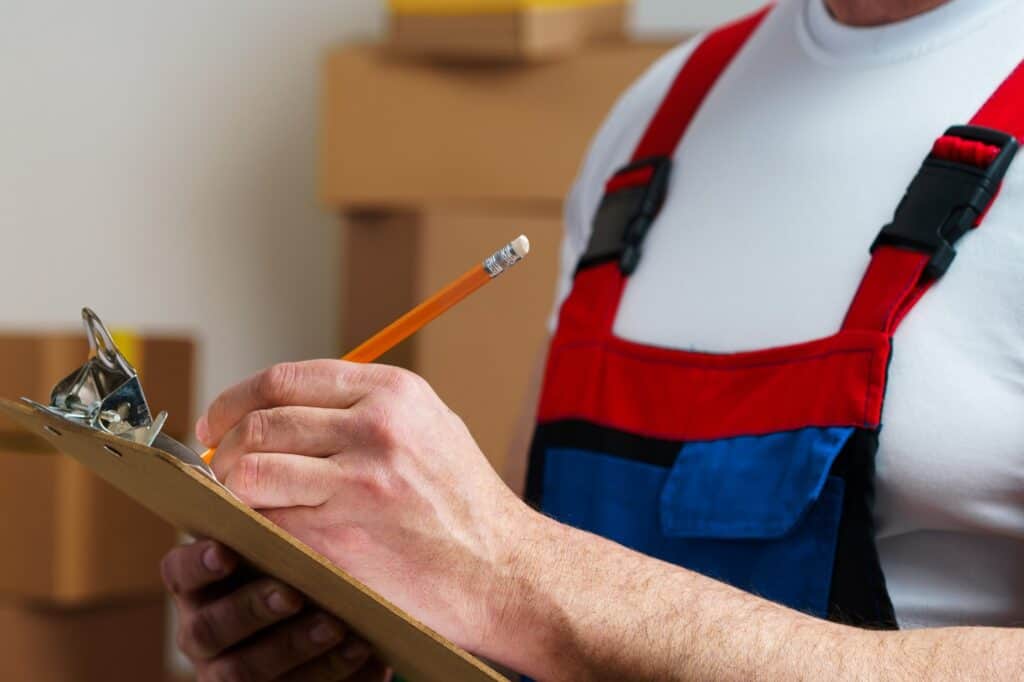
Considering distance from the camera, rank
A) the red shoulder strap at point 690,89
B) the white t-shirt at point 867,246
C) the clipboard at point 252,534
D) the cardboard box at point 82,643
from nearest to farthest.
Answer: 1. the clipboard at point 252,534
2. the white t-shirt at point 867,246
3. the red shoulder strap at point 690,89
4. the cardboard box at point 82,643

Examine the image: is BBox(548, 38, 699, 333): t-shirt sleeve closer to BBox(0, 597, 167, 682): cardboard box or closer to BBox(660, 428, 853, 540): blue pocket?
BBox(660, 428, 853, 540): blue pocket

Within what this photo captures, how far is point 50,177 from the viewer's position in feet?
8.50

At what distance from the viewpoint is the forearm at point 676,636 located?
2.32 feet

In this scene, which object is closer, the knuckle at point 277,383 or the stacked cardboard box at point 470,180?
the knuckle at point 277,383

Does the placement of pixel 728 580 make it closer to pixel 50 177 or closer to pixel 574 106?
pixel 574 106

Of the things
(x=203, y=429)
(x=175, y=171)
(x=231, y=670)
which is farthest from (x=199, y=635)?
(x=175, y=171)

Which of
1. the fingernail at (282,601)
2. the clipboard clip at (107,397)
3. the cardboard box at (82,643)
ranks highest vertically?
the clipboard clip at (107,397)

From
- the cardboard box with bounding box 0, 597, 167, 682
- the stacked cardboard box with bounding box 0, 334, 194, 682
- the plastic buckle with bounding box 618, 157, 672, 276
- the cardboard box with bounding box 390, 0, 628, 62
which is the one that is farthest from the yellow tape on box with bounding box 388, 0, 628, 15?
the cardboard box with bounding box 0, 597, 167, 682

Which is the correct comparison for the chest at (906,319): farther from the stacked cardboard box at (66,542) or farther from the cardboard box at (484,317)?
the stacked cardboard box at (66,542)

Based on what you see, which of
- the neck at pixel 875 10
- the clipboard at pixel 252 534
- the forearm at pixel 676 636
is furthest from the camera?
the neck at pixel 875 10

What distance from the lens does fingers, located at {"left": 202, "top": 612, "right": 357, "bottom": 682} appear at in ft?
2.67

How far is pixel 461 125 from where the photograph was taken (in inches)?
78.8

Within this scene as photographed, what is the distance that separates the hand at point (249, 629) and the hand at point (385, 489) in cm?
10

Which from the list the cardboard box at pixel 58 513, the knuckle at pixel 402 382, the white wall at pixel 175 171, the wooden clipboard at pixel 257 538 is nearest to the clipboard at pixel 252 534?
the wooden clipboard at pixel 257 538
